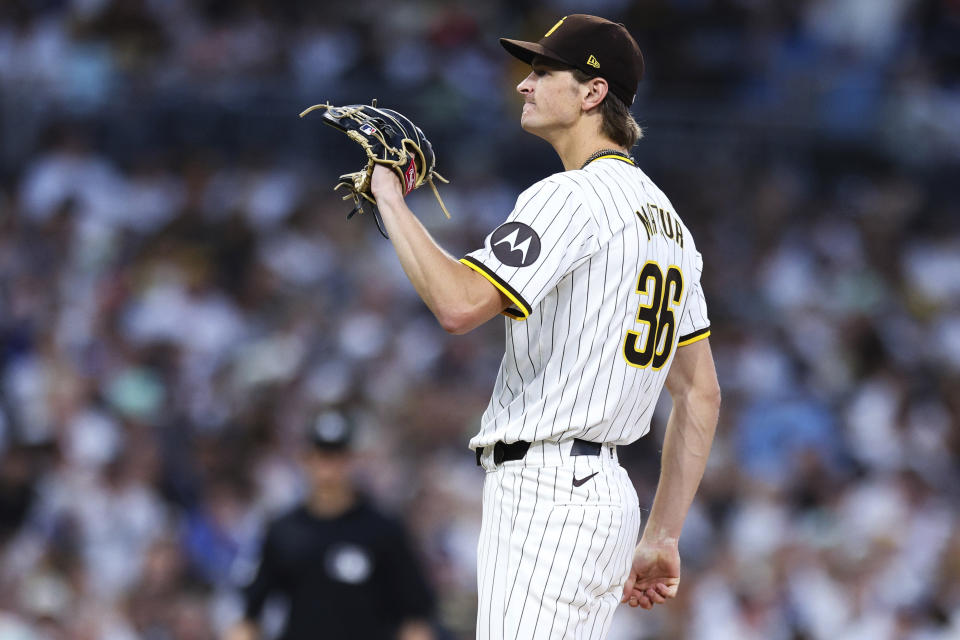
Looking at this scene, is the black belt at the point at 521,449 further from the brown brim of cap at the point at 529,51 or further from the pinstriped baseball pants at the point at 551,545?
the brown brim of cap at the point at 529,51

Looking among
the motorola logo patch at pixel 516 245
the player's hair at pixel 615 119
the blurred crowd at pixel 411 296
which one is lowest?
the blurred crowd at pixel 411 296

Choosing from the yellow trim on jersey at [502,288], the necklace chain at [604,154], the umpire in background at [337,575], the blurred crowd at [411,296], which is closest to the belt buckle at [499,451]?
the yellow trim on jersey at [502,288]

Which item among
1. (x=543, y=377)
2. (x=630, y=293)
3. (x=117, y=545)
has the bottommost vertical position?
(x=117, y=545)

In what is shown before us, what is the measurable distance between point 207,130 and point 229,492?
141 inches

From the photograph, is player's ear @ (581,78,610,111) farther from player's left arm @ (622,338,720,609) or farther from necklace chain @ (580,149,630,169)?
player's left arm @ (622,338,720,609)

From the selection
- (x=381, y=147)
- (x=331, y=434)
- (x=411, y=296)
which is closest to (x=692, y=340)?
(x=381, y=147)

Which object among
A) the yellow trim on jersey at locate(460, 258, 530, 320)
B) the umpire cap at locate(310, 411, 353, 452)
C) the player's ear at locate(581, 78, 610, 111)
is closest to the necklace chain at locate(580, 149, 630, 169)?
the player's ear at locate(581, 78, 610, 111)

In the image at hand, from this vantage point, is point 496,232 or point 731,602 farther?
point 731,602

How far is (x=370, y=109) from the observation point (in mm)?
3172

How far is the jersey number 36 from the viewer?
10.1 ft

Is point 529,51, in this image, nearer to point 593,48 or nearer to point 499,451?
point 593,48

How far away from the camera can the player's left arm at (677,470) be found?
11.1ft

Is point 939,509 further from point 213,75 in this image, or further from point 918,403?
point 213,75

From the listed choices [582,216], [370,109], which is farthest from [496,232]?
[370,109]
